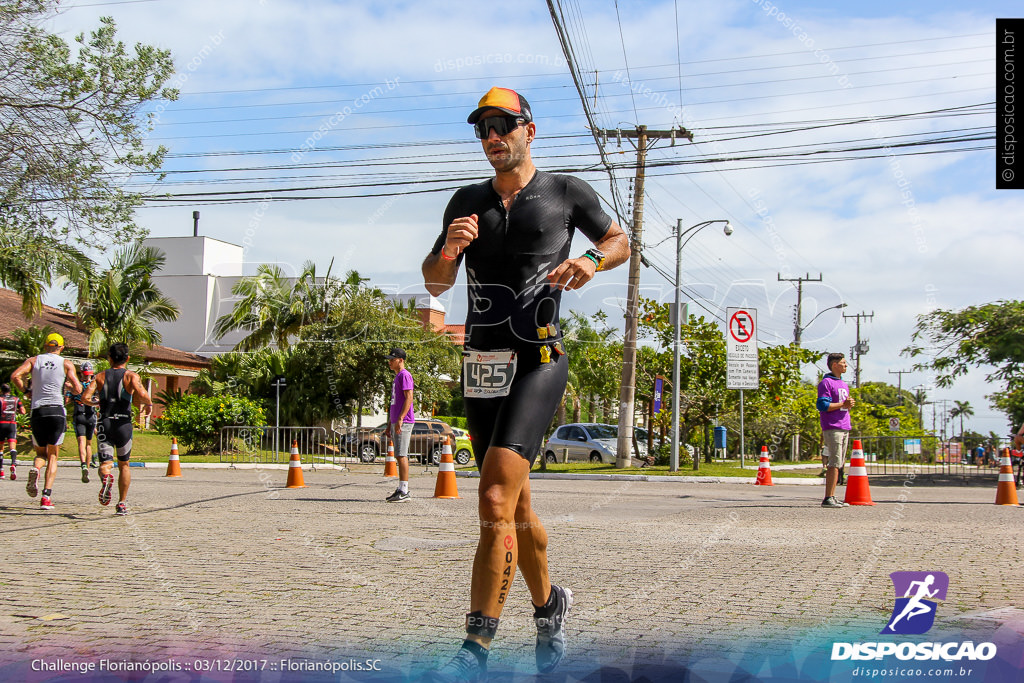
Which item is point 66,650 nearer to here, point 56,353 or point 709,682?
point 709,682

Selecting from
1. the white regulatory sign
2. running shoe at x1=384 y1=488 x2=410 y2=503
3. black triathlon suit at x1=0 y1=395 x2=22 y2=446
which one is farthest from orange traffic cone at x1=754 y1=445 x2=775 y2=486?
black triathlon suit at x1=0 y1=395 x2=22 y2=446

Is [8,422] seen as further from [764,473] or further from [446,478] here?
[764,473]

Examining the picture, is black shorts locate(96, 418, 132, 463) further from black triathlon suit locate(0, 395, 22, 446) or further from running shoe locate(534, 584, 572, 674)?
black triathlon suit locate(0, 395, 22, 446)

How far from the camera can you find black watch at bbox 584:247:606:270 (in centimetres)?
370

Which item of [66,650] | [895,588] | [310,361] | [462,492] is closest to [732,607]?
[895,588]

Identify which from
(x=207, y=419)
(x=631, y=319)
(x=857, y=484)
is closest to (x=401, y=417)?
(x=857, y=484)

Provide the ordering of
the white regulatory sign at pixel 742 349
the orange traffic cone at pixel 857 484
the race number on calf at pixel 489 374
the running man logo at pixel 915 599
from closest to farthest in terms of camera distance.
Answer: the race number on calf at pixel 489 374 < the running man logo at pixel 915 599 < the orange traffic cone at pixel 857 484 < the white regulatory sign at pixel 742 349

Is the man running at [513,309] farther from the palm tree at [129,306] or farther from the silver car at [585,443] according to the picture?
the palm tree at [129,306]

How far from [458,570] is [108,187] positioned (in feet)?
19.0

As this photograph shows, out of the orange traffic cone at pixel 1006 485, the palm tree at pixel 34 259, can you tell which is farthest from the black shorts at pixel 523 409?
the orange traffic cone at pixel 1006 485

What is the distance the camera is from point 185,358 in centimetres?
4200

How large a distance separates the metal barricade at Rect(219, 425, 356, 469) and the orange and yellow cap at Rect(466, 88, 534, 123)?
2128cm

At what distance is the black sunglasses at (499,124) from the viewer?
373cm

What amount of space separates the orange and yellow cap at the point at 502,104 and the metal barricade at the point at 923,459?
22410mm
